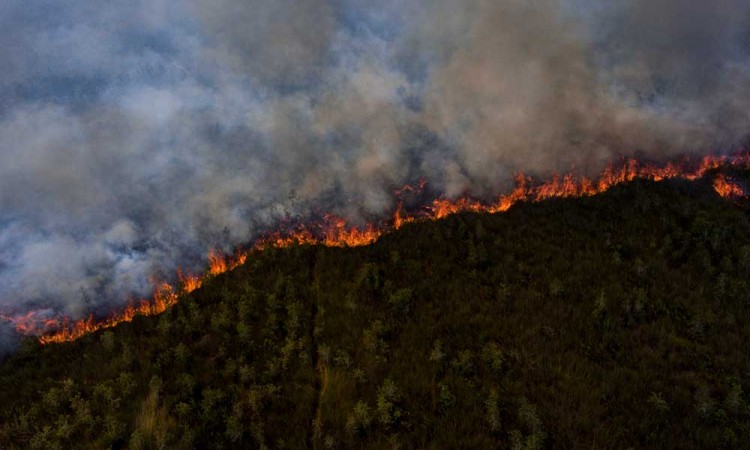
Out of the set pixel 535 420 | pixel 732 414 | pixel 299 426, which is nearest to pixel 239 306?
pixel 299 426

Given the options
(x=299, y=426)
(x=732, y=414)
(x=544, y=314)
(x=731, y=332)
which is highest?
(x=544, y=314)

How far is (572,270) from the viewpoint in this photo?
1636 inches

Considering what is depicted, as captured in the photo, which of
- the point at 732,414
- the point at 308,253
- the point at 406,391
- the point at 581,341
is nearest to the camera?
the point at 732,414

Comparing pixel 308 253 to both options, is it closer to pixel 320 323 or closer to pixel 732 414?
pixel 320 323

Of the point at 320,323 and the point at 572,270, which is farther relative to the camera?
the point at 572,270

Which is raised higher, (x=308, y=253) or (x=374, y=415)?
(x=308, y=253)

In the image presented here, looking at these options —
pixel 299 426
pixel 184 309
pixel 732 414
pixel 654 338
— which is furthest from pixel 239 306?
pixel 732 414

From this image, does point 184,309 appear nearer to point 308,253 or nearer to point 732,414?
point 308,253

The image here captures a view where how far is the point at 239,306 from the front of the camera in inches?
1500

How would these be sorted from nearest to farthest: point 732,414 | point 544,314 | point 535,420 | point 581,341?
point 535,420, point 732,414, point 581,341, point 544,314

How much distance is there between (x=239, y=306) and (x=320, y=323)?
6739 millimetres

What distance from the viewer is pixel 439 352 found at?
32.1m

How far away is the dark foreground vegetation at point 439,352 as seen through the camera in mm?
27422

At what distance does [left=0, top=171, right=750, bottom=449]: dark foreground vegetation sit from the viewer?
2742 centimetres
